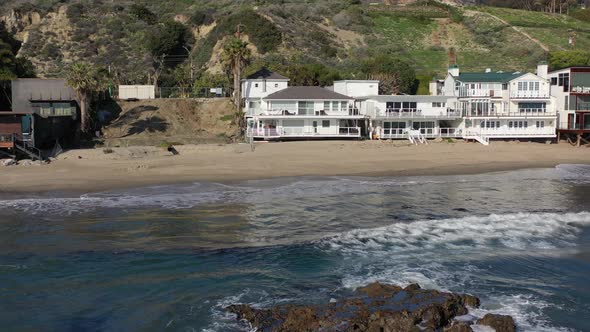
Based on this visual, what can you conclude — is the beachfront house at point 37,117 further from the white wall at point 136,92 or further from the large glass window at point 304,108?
the large glass window at point 304,108

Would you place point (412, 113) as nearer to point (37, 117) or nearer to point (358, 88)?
point (358, 88)

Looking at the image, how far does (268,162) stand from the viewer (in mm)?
42094

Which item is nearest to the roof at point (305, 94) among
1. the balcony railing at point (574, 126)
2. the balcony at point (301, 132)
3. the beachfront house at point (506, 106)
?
the balcony at point (301, 132)

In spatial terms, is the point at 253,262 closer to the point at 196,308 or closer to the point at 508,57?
the point at 196,308

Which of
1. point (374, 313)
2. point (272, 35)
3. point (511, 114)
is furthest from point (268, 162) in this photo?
point (272, 35)

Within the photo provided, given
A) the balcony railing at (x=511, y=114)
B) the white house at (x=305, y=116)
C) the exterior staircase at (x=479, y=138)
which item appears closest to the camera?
the white house at (x=305, y=116)

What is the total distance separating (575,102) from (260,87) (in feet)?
87.0

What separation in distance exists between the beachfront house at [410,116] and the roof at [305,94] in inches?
109

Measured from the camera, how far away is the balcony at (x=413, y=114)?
52.9 metres

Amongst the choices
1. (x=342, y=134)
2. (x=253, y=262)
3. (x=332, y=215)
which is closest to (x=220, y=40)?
(x=342, y=134)

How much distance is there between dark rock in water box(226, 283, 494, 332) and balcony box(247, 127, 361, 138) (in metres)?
33.2

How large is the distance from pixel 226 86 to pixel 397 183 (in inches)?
1197

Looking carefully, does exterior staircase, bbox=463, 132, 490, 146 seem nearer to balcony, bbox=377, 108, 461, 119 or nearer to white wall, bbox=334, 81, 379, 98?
balcony, bbox=377, 108, 461, 119

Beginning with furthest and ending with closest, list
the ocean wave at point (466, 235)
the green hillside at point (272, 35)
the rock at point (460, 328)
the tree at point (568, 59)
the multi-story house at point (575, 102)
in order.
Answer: the green hillside at point (272, 35) < the tree at point (568, 59) < the multi-story house at point (575, 102) < the ocean wave at point (466, 235) < the rock at point (460, 328)
